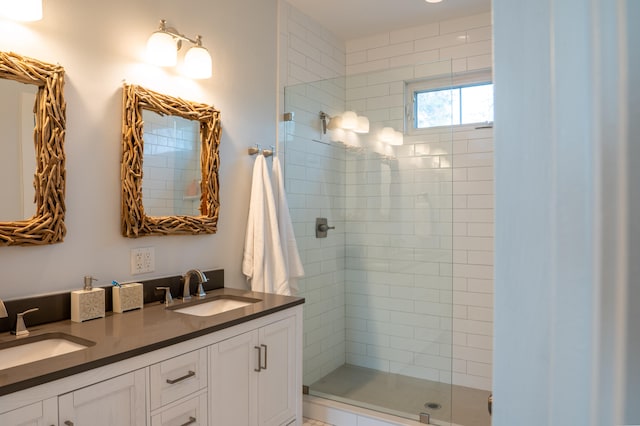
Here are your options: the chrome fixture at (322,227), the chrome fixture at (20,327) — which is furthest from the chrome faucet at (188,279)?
the chrome fixture at (322,227)

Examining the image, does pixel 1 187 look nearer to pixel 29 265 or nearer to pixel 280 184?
pixel 29 265

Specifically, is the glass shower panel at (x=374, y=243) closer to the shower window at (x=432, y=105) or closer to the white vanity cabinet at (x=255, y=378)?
the shower window at (x=432, y=105)

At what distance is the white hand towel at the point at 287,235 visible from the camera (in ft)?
9.20

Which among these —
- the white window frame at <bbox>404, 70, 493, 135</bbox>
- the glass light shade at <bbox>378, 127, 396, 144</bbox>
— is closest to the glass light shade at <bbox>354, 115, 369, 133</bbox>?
the glass light shade at <bbox>378, 127, 396, 144</bbox>

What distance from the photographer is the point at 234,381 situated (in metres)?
1.80

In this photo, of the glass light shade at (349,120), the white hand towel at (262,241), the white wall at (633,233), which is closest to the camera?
the white wall at (633,233)

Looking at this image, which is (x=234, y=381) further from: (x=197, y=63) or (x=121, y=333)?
(x=197, y=63)

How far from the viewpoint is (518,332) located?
0.91 feet

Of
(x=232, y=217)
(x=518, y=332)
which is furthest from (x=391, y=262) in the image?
(x=518, y=332)

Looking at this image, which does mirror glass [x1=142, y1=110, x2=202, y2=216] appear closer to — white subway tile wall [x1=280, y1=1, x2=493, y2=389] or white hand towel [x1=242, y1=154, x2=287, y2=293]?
white hand towel [x1=242, y1=154, x2=287, y2=293]

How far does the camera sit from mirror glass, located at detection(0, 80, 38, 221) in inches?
61.5

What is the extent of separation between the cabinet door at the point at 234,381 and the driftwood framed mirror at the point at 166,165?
698mm

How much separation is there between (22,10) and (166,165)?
0.86m

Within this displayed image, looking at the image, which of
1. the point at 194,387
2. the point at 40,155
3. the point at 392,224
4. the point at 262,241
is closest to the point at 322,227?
the point at 392,224
